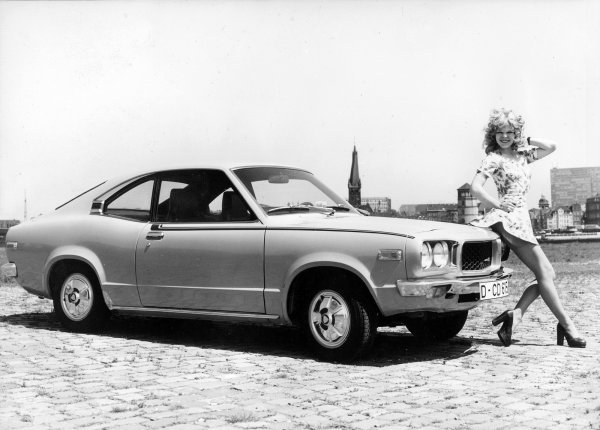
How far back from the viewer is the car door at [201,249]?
6582 millimetres

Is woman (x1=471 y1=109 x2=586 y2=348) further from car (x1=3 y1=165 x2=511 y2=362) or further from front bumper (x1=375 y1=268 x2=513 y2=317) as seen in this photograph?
front bumper (x1=375 y1=268 x2=513 y2=317)

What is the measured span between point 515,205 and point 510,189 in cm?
16

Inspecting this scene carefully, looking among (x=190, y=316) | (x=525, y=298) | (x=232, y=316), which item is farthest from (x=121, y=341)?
(x=525, y=298)

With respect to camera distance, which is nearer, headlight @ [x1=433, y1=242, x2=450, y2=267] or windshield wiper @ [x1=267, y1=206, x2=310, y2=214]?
headlight @ [x1=433, y1=242, x2=450, y2=267]

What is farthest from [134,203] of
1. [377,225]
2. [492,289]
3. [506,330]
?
[506,330]

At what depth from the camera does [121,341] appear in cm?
732

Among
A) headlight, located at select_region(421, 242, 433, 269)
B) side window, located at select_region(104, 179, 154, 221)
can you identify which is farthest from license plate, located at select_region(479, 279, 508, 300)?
side window, located at select_region(104, 179, 154, 221)

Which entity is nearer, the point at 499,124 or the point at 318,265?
the point at 318,265

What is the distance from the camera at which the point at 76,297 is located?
25.7ft

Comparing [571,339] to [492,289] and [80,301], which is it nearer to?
[492,289]

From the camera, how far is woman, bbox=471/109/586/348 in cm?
688

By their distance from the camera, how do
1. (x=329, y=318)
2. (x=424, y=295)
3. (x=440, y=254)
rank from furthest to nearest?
1. (x=329, y=318)
2. (x=440, y=254)
3. (x=424, y=295)

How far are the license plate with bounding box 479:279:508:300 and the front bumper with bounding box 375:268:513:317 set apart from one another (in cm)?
11

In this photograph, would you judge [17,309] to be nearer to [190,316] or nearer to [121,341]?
[121,341]
